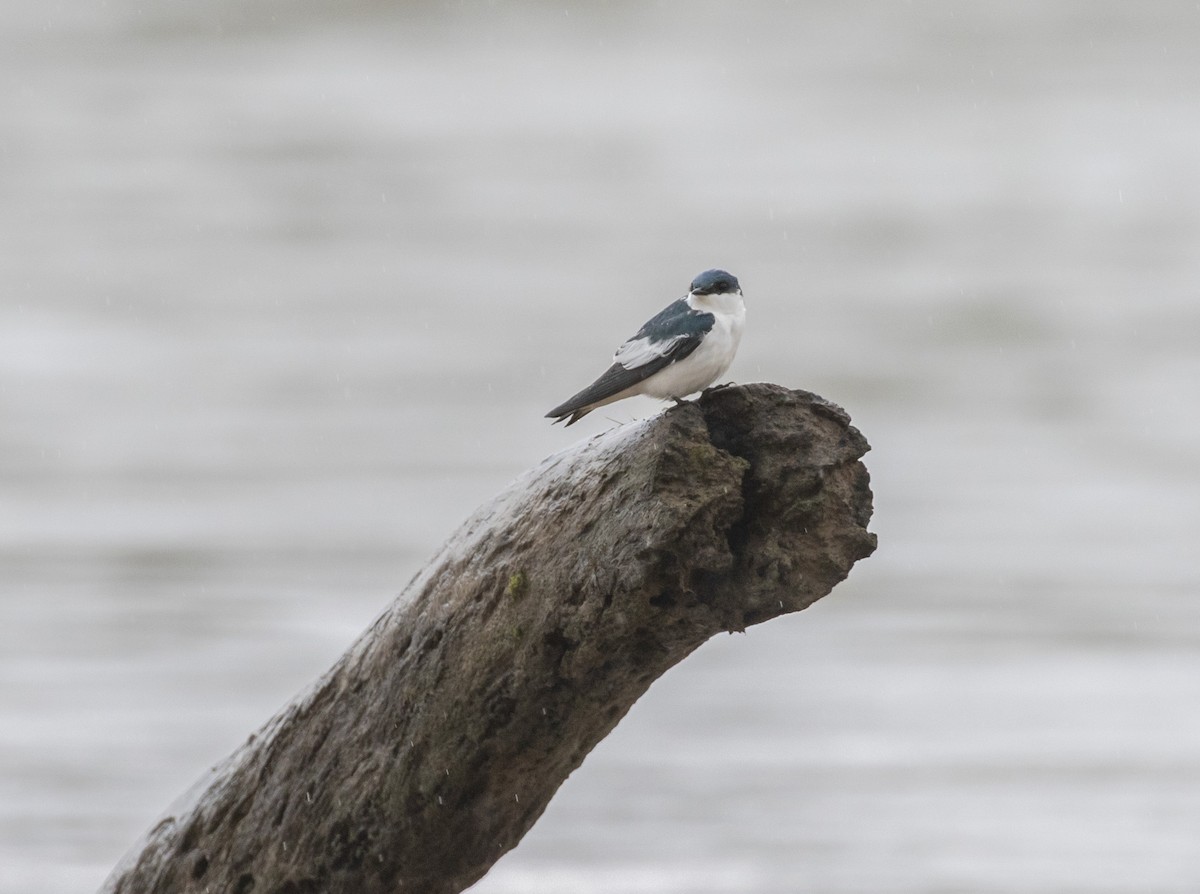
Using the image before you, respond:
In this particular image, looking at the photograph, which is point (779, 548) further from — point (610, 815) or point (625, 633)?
point (610, 815)

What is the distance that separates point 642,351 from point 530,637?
1.05m

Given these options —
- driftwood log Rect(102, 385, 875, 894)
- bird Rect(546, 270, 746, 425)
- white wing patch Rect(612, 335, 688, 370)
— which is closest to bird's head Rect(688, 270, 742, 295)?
bird Rect(546, 270, 746, 425)

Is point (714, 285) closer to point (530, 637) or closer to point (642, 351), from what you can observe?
point (642, 351)

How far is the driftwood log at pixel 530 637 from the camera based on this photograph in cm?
537

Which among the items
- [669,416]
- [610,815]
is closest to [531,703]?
[669,416]

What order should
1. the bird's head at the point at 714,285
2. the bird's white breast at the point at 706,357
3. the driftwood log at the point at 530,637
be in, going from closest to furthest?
1. the driftwood log at the point at 530,637
2. the bird's white breast at the point at 706,357
3. the bird's head at the point at 714,285

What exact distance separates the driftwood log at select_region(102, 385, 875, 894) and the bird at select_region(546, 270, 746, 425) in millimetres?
275

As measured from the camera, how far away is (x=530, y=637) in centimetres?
552

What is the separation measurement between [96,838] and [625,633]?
1034 centimetres

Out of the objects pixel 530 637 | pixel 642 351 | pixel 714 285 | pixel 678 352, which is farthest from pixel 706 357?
pixel 530 637

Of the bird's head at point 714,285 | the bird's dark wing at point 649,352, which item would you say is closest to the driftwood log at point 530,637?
the bird's dark wing at point 649,352

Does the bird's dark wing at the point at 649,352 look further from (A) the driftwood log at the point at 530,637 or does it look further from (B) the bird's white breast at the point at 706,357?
(A) the driftwood log at the point at 530,637

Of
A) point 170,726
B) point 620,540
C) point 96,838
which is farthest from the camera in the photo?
point 170,726

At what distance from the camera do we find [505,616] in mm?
5605
